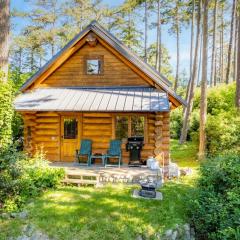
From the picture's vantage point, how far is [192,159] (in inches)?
630

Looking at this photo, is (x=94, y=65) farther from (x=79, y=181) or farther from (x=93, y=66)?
(x=79, y=181)

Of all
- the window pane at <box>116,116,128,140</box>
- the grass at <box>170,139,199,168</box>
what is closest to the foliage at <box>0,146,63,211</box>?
the window pane at <box>116,116,128,140</box>

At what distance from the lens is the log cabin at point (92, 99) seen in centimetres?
1204

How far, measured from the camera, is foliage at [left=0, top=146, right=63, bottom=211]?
7.90m

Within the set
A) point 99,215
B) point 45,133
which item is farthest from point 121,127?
point 99,215

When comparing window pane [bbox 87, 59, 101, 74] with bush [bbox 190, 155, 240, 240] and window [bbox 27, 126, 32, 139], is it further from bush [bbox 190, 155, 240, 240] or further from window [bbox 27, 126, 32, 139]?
bush [bbox 190, 155, 240, 240]

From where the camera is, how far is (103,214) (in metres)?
7.42

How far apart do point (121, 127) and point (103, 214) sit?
5.61 meters

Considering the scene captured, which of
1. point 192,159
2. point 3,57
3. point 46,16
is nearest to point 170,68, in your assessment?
point 46,16

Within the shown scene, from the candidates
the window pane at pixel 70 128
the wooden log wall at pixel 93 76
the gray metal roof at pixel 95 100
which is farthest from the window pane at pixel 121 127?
the window pane at pixel 70 128

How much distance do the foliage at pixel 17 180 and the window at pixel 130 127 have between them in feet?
14.0

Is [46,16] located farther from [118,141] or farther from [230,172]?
[230,172]

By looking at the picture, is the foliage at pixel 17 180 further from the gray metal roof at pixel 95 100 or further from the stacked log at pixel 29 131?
the stacked log at pixel 29 131

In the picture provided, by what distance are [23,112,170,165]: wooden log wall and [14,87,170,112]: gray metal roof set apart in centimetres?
78
